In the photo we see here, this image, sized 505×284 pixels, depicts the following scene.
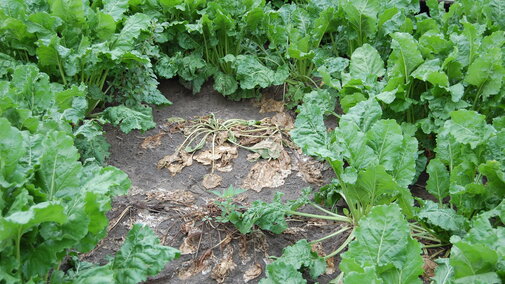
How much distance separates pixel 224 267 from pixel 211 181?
945mm

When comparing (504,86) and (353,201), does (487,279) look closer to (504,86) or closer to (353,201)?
(353,201)

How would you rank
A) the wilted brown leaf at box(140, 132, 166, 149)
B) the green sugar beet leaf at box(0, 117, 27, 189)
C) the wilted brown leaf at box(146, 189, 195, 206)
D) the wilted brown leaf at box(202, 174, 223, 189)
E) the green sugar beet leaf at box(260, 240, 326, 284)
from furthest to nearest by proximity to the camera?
1. the wilted brown leaf at box(140, 132, 166, 149)
2. the wilted brown leaf at box(202, 174, 223, 189)
3. the wilted brown leaf at box(146, 189, 195, 206)
4. the green sugar beet leaf at box(260, 240, 326, 284)
5. the green sugar beet leaf at box(0, 117, 27, 189)

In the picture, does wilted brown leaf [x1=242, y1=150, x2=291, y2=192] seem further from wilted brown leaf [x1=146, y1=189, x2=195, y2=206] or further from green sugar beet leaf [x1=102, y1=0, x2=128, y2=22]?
green sugar beet leaf [x1=102, y1=0, x2=128, y2=22]

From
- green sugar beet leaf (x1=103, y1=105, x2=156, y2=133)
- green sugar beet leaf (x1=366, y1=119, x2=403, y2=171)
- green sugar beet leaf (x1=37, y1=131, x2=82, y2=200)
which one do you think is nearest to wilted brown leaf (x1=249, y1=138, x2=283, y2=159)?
green sugar beet leaf (x1=103, y1=105, x2=156, y2=133)

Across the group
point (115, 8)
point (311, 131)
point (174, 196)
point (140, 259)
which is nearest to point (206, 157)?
point (174, 196)

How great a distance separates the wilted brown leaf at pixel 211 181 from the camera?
4.14 m

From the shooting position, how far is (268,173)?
4.29m

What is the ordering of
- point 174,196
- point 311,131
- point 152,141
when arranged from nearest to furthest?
1. point 311,131
2. point 174,196
3. point 152,141

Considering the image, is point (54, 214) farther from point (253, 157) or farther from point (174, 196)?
point (253, 157)

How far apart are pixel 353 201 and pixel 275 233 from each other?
1.72 ft

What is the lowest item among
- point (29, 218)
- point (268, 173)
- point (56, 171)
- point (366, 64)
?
point (268, 173)

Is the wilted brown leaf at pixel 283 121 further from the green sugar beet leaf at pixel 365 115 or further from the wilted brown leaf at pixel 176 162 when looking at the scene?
the green sugar beet leaf at pixel 365 115

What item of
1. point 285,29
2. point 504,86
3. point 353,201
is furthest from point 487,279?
point 285,29

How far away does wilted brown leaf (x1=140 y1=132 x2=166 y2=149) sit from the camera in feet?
14.8
